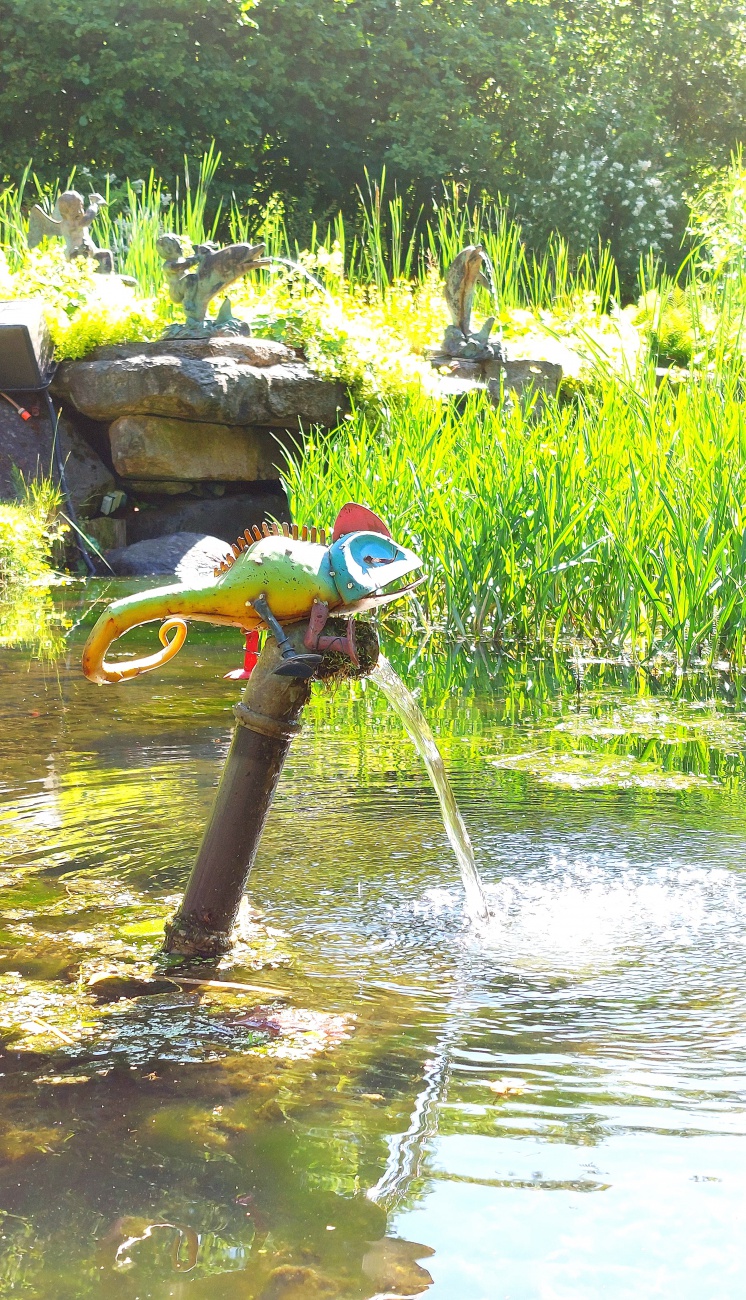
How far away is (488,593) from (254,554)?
3.56 metres

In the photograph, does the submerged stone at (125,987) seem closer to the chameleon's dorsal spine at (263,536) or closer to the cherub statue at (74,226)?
the chameleon's dorsal spine at (263,536)

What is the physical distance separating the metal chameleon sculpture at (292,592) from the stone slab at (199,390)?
671cm

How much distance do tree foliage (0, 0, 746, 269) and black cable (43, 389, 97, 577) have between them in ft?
36.7

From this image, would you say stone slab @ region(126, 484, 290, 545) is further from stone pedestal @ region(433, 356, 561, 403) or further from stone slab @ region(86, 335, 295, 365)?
stone pedestal @ region(433, 356, 561, 403)

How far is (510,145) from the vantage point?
21188 millimetres

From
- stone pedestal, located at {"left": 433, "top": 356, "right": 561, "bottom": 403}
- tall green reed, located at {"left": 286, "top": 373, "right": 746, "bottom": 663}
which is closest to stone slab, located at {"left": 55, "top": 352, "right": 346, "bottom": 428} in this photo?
stone pedestal, located at {"left": 433, "top": 356, "right": 561, "bottom": 403}

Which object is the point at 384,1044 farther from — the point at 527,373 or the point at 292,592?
the point at 527,373

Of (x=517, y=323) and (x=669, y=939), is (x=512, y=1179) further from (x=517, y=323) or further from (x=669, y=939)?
(x=517, y=323)

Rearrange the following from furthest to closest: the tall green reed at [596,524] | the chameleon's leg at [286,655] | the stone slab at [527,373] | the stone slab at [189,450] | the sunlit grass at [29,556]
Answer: the stone slab at [527,373], the stone slab at [189,450], the sunlit grass at [29,556], the tall green reed at [596,524], the chameleon's leg at [286,655]

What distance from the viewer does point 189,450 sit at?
8703 millimetres

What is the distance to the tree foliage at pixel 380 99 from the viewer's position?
1827 centimetres

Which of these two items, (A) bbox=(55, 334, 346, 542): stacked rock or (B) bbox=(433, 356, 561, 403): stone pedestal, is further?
(B) bbox=(433, 356, 561, 403): stone pedestal

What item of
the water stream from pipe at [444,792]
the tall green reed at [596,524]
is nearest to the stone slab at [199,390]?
the tall green reed at [596,524]

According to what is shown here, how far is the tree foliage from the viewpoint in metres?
18.3
